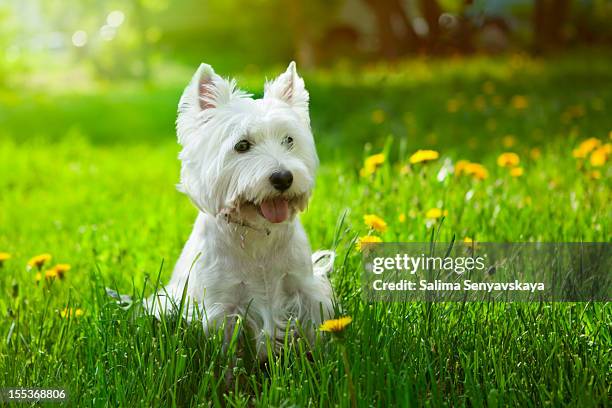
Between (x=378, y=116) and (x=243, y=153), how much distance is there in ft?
20.2

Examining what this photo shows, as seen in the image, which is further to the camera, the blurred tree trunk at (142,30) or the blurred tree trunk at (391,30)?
the blurred tree trunk at (391,30)

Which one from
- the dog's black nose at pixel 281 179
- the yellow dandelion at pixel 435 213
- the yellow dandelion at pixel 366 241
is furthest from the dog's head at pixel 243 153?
the yellow dandelion at pixel 435 213

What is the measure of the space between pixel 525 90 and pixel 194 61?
1299 centimetres

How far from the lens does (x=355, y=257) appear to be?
3734mm

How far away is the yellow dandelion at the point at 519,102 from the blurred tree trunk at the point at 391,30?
19.2ft

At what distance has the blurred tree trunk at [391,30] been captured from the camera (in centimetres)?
1450

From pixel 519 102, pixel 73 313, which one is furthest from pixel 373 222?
pixel 519 102

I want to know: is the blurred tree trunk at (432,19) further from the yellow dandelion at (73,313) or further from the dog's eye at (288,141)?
the dog's eye at (288,141)

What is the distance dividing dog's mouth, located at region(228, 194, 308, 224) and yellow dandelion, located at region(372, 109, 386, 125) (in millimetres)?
6014

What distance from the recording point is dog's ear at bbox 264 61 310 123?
119 inches

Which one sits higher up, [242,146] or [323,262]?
[242,146]

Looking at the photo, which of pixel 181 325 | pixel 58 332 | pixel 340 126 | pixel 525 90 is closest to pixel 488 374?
pixel 181 325

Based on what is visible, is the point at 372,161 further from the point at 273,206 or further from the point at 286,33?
the point at 286,33

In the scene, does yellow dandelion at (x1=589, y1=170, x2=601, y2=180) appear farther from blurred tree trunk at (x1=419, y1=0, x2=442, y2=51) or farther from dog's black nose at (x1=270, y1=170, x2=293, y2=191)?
blurred tree trunk at (x1=419, y1=0, x2=442, y2=51)
